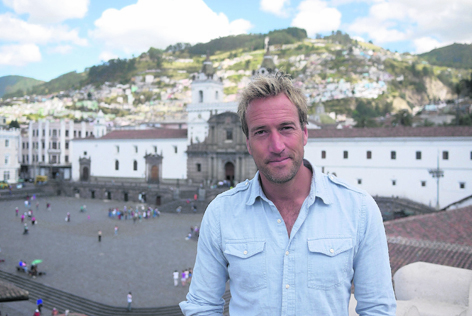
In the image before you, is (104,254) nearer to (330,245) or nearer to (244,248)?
(244,248)

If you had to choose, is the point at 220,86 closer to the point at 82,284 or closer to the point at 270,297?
the point at 82,284

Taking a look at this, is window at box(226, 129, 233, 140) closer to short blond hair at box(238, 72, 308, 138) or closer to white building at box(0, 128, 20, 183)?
white building at box(0, 128, 20, 183)

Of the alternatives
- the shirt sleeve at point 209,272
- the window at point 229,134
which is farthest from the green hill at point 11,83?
the shirt sleeve at point 209,272

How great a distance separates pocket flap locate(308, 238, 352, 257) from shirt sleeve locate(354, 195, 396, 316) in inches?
3.7

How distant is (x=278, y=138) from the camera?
204 cm

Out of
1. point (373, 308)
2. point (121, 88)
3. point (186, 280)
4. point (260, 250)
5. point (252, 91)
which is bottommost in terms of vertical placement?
point (186, 280)

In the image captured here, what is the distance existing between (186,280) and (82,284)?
15.2ft

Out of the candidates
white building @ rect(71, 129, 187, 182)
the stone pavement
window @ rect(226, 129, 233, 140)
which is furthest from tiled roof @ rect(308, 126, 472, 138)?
white building @ rect(71, 129, 187, 182)

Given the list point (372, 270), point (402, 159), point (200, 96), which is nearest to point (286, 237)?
point (372, 270)

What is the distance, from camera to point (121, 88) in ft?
518

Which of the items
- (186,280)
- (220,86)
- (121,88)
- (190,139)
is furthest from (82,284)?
(121,88)

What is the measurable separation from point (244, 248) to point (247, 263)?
8 centimetres

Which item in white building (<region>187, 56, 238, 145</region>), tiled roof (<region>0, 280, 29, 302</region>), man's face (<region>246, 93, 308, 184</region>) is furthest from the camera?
white building (<region>187, 56, 238, 145</region>)

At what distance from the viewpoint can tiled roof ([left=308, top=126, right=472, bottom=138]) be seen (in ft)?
102
